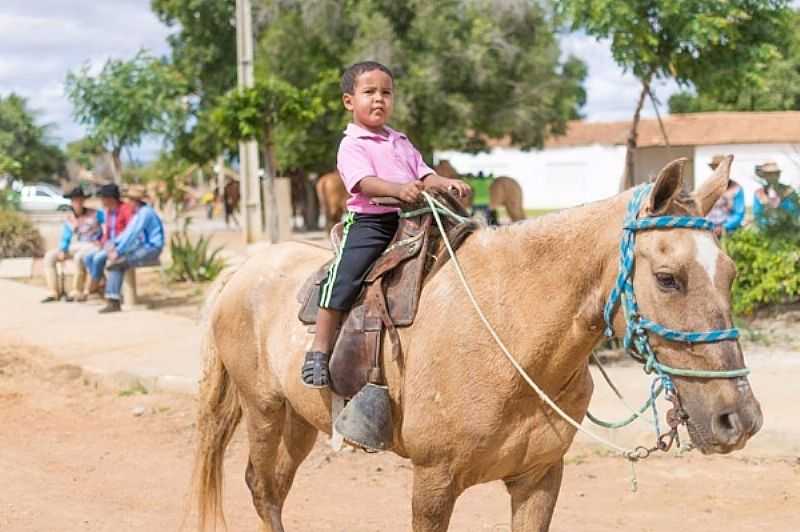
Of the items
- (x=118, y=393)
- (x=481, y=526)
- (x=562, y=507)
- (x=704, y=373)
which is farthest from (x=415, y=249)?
(x=118, y=393)

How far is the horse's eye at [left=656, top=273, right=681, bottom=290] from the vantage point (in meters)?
3.02

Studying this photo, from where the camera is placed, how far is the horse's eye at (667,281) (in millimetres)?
3018

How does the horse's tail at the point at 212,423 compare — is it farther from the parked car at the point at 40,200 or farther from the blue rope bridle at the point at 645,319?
the parked car at the point at 40,200

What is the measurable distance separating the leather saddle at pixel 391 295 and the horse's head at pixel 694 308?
3.12 feet

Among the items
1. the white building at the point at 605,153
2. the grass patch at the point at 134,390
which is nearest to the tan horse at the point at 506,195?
the grass patch at the point at 134,390

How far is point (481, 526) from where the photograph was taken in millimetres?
5367

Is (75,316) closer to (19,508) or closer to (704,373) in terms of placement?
(19,508)

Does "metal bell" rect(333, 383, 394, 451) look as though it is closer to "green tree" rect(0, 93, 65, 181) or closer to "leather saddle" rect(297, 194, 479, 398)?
"leather saddle" rect(297, 194, 479, 398)

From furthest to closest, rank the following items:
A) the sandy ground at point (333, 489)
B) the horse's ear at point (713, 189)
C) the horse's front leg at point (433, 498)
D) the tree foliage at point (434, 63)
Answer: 1. the tree foliage at point (434, 63)
2. the sandy ground at point (333, 489)
3. the horse's front leg at point (433, 498)
4. the horse's ear at point (713, 189)

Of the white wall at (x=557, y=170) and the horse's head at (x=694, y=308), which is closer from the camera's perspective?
the horse's head at (x=694, y=308)

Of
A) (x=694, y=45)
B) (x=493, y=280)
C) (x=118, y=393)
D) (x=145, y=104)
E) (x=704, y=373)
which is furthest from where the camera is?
(x=145, y=104)

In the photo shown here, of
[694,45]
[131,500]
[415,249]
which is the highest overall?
[694,45]

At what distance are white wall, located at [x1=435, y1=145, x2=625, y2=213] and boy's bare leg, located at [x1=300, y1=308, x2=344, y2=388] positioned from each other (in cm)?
4976

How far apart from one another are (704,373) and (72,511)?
13.7 ft
